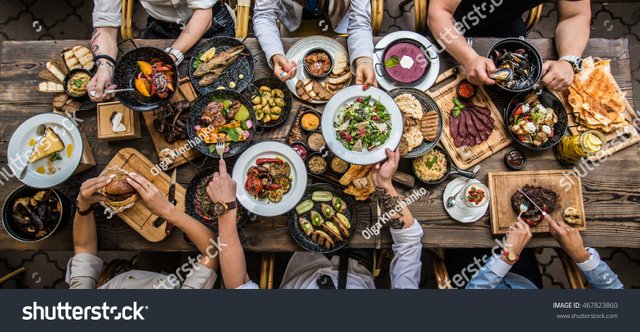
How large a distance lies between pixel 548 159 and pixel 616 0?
2532mm

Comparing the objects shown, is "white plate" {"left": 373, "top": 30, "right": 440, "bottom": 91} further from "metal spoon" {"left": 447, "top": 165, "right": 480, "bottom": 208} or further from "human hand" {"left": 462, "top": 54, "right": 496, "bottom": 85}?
"metal spoon" {"left": 447, "top": 165, "right": 480, "bottom": 208}

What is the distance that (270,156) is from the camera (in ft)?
7.36

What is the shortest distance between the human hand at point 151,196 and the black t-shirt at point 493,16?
88.6 inches

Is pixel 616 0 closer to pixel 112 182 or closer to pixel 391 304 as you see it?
pixel 391 304

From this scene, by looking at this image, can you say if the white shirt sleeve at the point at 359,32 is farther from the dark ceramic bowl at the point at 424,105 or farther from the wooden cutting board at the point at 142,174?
the wooden cutting board at the point at 142,174

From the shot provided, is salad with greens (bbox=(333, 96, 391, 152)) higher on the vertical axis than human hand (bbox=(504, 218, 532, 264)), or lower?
higher

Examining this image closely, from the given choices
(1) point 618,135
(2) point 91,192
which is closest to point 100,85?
(2) point 91,192

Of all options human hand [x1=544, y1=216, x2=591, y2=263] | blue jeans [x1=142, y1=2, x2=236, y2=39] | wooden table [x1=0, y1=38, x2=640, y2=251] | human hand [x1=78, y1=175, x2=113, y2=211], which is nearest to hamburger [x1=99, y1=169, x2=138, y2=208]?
human hand [x1=78, y1=175, x2=113, y2=211]

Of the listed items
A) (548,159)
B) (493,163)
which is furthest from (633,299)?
(493,163)

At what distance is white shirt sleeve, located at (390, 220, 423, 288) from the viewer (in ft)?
7.27

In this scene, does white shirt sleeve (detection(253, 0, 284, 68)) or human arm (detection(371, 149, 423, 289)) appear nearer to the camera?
human arm (detection(371, 149, 423, 289))

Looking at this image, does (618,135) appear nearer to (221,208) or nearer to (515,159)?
(515,159)

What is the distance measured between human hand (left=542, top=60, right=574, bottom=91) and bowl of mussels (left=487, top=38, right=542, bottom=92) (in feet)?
0.24

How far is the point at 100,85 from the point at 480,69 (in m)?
2.05
